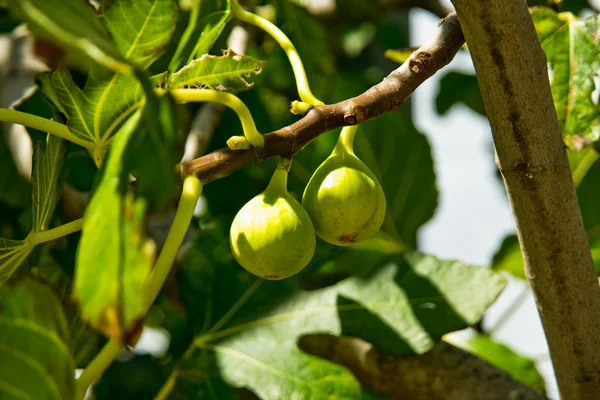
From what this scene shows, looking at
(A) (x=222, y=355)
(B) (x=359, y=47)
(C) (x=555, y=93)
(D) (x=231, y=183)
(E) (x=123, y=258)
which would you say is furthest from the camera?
(B) (x=359, y=47)

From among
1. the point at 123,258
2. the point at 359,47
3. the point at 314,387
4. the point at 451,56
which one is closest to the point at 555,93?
the point at 451,56

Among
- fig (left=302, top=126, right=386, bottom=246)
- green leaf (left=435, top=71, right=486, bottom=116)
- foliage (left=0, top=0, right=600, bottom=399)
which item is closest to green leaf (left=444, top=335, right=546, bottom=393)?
foliage (left=0, top=0, right=600, bottom=399)

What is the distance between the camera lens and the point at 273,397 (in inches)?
38.3

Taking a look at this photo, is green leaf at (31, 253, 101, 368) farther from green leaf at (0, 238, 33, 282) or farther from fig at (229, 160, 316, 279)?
fig at (229, 160, 316, 279)

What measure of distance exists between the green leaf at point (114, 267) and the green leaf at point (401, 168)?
0.77m

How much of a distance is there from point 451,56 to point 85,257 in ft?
1.25

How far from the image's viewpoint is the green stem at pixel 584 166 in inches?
46.6

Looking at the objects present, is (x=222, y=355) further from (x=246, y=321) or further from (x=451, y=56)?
(x=451, y=56)

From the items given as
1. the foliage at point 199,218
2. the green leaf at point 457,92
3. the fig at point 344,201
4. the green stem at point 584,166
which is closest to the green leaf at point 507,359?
the foliage at point 199,218

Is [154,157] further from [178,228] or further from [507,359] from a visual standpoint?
[507,359]

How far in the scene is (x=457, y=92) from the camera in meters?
1.82

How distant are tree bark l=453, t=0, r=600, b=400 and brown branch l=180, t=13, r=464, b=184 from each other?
2.5 inches

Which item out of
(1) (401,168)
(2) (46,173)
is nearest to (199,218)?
(1) (401,168)

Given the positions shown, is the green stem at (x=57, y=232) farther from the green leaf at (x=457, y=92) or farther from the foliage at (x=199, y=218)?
the green leaf at (x=457, y=92)
